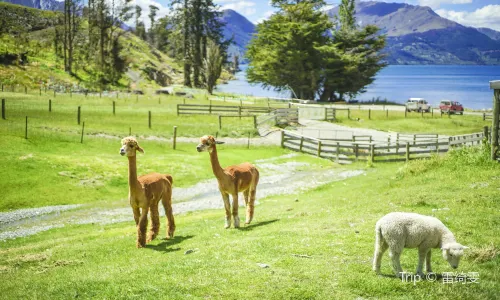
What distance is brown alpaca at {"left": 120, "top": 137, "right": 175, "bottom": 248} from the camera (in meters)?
13.2

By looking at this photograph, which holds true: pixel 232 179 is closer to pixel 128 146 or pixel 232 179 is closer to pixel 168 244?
pixel 168 244

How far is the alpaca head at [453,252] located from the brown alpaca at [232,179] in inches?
313

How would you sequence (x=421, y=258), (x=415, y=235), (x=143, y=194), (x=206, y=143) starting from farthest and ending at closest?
1. (x=206, y=143)
2. (x=143, y=194)
3. (x=421, y=258)
4. (x=415, y=235)

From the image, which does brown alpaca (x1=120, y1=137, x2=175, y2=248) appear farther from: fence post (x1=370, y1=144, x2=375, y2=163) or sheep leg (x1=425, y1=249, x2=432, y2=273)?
fence post (x1=370, y1=144, x2=375, y2=163)

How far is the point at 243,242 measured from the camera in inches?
456

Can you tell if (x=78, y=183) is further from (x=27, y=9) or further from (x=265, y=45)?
(x=27, y=9)

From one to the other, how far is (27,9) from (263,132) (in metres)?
88.7

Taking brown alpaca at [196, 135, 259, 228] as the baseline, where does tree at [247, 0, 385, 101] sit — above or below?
above

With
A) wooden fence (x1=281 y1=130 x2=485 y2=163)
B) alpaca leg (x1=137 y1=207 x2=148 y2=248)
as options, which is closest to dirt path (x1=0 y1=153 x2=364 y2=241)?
wooden fence (x1=281 y1=130 x2=485 y2=163)

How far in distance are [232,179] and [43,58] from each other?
265 ft

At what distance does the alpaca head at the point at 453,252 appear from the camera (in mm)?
7718

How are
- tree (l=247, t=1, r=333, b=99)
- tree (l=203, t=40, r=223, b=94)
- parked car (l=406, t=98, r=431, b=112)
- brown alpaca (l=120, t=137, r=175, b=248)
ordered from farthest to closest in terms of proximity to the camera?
tree (l=203, t=40, r=223, b=94) → tree (l=247, t=1, r=333, b=99) → parked car (l=406, t=98, r=431, b=112) → brown alpaca (l=120, t=137, r=175, b=248)

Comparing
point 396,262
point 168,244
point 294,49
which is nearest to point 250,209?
point 168,244

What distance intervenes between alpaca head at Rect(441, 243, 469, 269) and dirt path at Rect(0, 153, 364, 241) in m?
9.98
